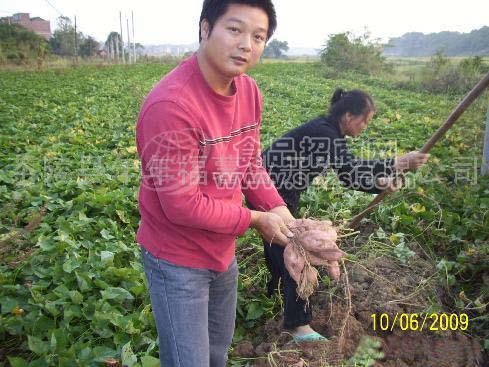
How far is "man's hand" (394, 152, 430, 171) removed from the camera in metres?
2.70

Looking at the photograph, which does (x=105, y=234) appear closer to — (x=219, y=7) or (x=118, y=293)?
(x=118, y=293)

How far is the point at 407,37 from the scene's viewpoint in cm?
9881

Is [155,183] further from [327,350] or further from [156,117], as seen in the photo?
[327,350]

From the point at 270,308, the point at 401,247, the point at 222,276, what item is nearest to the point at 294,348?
the point at 270,308

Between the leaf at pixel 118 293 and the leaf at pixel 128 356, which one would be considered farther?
the leaf at pixel 118 293

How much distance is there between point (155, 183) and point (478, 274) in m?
2.51

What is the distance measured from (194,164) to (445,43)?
257ft

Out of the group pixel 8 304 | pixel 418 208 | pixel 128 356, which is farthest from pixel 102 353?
pixel 418 208

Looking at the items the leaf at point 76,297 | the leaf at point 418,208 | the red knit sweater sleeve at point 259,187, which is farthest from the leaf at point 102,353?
the leaf at point 418,208

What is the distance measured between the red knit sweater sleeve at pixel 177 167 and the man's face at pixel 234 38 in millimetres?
234
